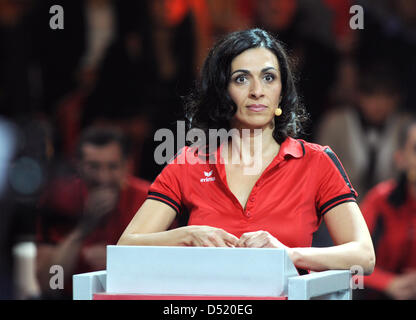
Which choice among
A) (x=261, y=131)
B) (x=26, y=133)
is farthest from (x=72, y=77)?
(x=261, y=131)

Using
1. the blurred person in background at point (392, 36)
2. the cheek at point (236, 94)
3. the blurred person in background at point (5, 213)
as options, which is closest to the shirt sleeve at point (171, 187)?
the cheek at point (236, 94)

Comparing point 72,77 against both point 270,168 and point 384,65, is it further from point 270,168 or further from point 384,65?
point 270,168

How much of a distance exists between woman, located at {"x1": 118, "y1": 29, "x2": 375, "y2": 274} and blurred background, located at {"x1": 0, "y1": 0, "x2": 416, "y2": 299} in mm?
1430

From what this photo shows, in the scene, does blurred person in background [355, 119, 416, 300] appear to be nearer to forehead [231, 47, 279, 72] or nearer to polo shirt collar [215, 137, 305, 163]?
polo shirt collar [215, 137, 305, 163]

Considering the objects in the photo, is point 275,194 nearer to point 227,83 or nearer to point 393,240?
point 227,83

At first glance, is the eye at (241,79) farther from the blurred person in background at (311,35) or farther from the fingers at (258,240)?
the blurred person in background at (311,35)

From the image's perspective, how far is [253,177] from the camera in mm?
2596

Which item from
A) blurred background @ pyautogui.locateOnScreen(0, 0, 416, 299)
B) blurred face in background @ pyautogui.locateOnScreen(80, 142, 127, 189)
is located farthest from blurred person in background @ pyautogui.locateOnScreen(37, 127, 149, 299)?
blurred background @ pyautogui.locateOnScreen(0, 0, 416, 299)

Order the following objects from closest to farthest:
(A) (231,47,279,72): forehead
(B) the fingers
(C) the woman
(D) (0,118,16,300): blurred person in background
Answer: (B) the fingers, (C) the woman, (A) (231,47,279,72): forehead, (D) (0,118,16,300): blurred person in background

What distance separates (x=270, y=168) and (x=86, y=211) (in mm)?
1547

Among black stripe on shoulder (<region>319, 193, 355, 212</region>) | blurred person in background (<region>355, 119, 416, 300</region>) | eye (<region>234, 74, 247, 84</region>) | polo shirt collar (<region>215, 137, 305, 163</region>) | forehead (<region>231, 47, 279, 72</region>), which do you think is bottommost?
blurred person in background (<region>355, 119, 416, 300</region>)

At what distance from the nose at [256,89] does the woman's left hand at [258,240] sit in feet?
1.70

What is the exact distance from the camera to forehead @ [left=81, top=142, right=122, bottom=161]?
385cm

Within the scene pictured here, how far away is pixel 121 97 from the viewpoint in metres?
4.75
